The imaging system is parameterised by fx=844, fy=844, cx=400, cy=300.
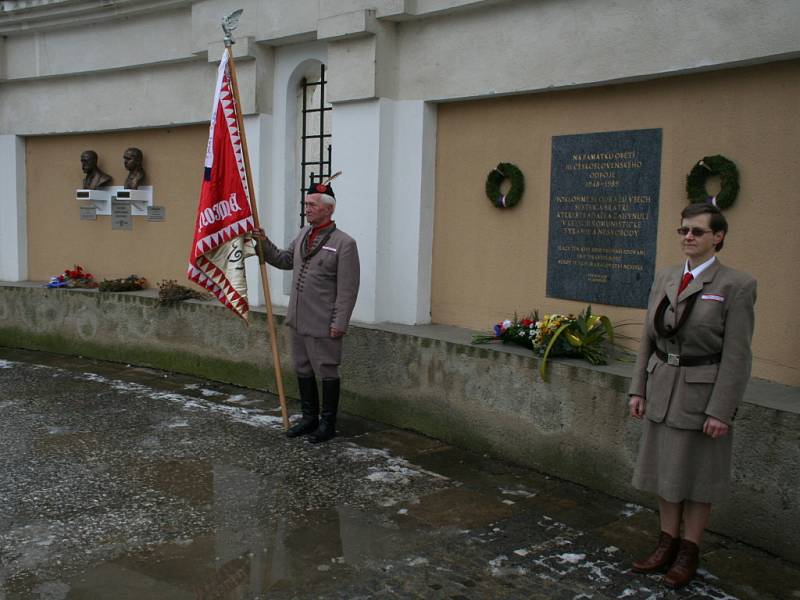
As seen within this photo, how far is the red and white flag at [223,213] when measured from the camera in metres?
6.30

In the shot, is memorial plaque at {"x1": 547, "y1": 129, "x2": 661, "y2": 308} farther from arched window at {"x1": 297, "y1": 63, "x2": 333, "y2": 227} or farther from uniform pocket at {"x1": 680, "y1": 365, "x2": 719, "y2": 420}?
arched window at {"x1": 297, "y1": 63, "x2": 333, "y2": 227}

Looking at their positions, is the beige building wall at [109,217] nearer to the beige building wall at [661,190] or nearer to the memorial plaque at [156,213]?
the memorial plaque at [156,213]

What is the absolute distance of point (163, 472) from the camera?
5457 mm

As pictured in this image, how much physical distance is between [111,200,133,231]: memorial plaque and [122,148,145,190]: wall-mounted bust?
268 mm

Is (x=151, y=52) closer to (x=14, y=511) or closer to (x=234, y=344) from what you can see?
(x=234, y=344)

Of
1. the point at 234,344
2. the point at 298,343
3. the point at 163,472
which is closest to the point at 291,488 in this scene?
the point at 163,472

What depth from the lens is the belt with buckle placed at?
3734mm

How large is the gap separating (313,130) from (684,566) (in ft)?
18.4

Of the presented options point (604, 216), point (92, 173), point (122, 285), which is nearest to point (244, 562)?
point (604, 216)

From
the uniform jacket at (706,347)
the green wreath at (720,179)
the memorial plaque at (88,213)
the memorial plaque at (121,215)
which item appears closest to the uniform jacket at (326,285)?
the green wreath at (720,179)

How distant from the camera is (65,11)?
981cm

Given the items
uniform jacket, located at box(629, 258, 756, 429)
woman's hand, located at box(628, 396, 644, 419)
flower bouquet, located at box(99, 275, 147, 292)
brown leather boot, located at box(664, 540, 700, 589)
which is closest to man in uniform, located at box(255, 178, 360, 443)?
woman's hand, located at box(628, 396, 644, 419)

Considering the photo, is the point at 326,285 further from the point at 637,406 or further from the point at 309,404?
the point at 637,406

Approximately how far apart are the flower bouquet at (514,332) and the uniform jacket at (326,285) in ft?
3.29
